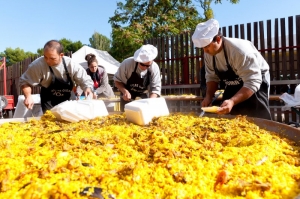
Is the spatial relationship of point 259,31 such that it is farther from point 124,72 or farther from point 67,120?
point 67,120

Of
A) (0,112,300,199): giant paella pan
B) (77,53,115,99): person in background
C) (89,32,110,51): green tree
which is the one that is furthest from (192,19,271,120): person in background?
(89,32,110,51): green tree

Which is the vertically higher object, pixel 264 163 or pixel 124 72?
pixel 124 72

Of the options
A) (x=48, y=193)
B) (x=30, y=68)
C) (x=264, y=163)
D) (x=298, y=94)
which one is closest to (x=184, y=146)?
(x=264, y=163)

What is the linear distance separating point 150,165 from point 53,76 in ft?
8.76

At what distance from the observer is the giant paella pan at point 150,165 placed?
1016mm

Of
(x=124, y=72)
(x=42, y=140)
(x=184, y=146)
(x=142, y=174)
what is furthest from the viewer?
(x=124, y=72)

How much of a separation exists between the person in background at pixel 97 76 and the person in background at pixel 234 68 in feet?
10.2

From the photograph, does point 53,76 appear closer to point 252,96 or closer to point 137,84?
point 137,84

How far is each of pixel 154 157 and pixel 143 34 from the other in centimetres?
1497

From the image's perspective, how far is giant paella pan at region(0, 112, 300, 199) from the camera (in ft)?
3.33

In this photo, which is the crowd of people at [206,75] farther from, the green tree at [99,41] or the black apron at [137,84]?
the green tree at [99,41]

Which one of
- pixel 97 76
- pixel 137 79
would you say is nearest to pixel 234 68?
pixel 137 79

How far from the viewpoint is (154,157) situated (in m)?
1.32

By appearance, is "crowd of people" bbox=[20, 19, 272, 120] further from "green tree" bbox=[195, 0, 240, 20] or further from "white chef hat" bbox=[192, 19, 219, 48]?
"green tree" bbox=[195, 0, 240, 20]
